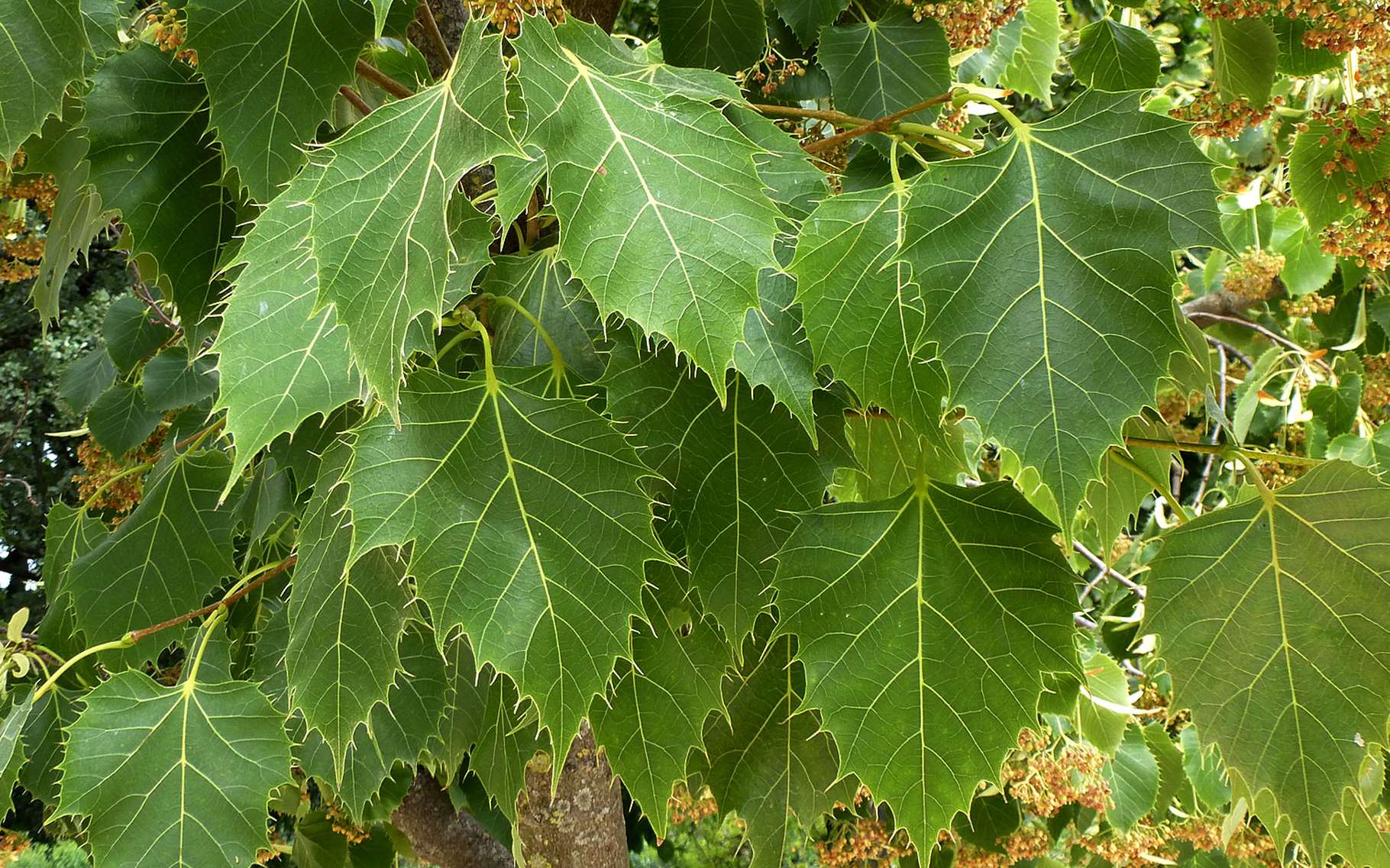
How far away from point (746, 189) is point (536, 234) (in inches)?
10.9

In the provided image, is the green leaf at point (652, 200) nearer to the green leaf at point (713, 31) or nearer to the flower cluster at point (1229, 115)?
the green leaf at point (713, 31)

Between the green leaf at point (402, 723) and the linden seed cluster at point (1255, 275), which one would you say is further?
the linden seed cluster at point (1255, 275)

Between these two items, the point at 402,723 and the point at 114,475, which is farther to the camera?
the point at 114,475

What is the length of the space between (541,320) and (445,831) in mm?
793

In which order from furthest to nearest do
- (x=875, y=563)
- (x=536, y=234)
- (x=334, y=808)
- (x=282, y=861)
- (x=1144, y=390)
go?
(x=282, y=861) < (x=334, y=808) < (x=536, y=234) < (x=875, y=563) < (x=1144, y=390)

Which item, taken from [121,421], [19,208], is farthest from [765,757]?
[121,421]

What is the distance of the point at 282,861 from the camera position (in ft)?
8.94

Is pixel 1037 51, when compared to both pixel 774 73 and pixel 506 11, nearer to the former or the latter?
pixel 774 73

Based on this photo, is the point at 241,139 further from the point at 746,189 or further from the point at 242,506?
the point at 242,506

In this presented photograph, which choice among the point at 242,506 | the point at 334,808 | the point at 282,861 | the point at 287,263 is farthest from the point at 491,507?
the point at 282,861

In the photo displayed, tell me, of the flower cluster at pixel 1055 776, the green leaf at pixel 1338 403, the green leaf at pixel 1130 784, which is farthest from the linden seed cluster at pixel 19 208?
the green leaf at pixel 1338 403

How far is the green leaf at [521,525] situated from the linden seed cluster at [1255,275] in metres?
1.24

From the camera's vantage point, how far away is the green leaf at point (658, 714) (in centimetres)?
54

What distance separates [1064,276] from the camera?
44 cm
